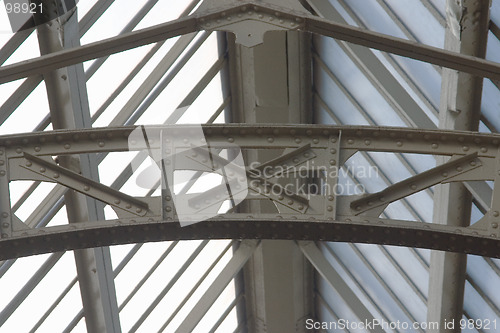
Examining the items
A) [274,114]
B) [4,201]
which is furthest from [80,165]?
[274,114]

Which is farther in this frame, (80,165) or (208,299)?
(208,299)

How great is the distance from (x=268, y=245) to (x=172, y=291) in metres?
1.81

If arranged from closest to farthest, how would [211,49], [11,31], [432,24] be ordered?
[11,31], [432,24], [211,49]

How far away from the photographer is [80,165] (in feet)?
38.9

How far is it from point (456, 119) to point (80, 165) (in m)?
4.37

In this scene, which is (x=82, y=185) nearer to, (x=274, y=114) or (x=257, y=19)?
(x=257, y=19)

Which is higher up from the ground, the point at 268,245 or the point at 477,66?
the point at 268,245

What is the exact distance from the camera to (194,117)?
1468cm

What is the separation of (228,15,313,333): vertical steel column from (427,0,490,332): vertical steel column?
3.16 metres

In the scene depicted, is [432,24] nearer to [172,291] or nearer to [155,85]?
[155,85]

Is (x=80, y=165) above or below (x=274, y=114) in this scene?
below

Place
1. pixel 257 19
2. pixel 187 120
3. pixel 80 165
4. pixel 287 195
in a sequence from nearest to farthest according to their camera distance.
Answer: pixel 287 195 < pixel 257 19 < pixel 80 165 < pixel 187 120

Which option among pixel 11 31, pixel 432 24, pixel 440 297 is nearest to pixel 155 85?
pixel 11 31

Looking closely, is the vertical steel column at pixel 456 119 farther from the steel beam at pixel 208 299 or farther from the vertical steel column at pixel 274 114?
the steel beam at pixel 208 299
